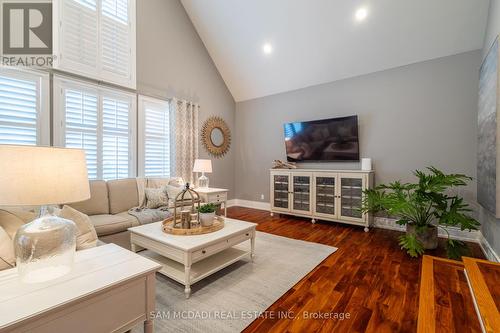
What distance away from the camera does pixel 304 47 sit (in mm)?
4191

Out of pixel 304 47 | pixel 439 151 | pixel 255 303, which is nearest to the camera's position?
pixel 255 303

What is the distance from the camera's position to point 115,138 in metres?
3.68

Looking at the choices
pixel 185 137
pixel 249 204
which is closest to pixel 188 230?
pixel 185 137

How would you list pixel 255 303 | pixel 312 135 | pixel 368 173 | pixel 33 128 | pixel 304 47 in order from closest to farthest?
1. pixel 255 303
2. pixel 33 128
3. pixel 368 173
4. pixel 304 47
5. pixel 312 135

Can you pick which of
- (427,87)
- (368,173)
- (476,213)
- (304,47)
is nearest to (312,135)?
(368,173)

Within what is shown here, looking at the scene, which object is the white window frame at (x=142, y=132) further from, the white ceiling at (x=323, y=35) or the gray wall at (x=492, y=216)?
the gray wall at (x=492, y=216)

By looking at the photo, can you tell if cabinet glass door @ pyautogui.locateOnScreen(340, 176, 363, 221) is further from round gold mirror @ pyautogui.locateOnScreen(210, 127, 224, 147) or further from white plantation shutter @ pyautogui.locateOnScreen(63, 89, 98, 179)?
white plantation shutter @ pyautogui.locateOnScreen(63, 89, 98, 179)

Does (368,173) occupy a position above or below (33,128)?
below

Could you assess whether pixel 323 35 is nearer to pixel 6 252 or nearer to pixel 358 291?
pixel 358 291

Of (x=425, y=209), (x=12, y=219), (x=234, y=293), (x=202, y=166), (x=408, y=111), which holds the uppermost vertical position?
(x=408, y=111)

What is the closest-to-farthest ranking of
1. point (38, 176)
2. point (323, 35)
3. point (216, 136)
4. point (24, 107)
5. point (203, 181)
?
point (38, 176) → point (24, 107) → point (323, 35) → point (203, 181) → point (216, 136)

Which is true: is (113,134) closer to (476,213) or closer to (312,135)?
(312,135)

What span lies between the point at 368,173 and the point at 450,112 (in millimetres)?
1431

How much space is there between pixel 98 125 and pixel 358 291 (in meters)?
3.96
